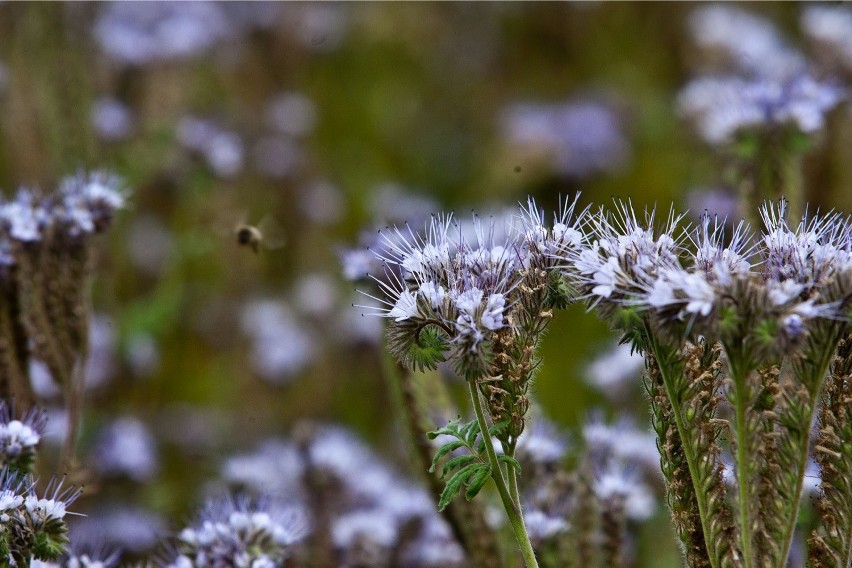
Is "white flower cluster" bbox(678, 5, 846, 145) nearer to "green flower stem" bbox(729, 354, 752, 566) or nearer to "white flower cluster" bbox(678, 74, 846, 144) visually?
"white flower cluster" bbox(678, 74, 846, 144)

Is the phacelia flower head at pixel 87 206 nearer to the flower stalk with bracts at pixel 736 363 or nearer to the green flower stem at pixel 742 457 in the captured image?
the flower stalk with bracts at pixel 736 363

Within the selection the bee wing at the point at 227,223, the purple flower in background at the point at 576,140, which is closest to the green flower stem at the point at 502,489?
the bee wing at the point at 227,223

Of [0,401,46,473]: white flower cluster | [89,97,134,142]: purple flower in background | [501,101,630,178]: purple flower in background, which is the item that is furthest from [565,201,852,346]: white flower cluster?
[501,101,630,178]: purple flower in background

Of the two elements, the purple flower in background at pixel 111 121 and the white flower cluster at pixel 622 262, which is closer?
the white flower cluster at pixel 622 262

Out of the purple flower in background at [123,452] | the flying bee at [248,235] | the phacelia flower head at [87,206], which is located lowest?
the purple flower in background at [123,452]

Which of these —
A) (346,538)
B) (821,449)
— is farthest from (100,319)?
(821,449)

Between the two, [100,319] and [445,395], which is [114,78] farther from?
[445,395]
